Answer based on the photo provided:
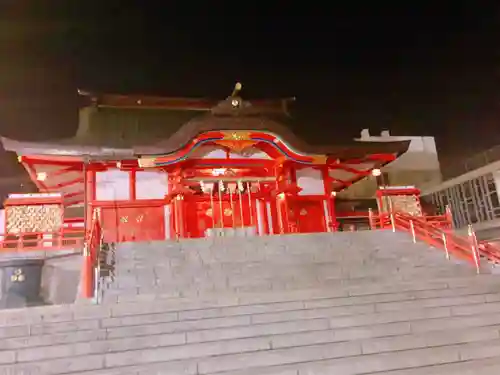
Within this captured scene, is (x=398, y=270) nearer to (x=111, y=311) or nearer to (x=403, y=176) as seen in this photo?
(x=111, y=311)

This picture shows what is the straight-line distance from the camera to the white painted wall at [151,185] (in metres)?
15.3

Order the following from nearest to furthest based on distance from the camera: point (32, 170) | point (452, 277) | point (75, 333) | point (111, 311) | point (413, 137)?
point (75, 333) → point (111, 311) → point (452, 277) → point (32, 170) → point (413, 137)

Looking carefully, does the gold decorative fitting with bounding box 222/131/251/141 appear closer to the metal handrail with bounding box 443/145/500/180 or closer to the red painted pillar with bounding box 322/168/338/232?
the red painted pillar with bounding box 322/168/338/232

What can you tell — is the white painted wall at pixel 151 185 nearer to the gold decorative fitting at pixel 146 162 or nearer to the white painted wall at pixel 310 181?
the gold decorative fitting at pixel 146 162

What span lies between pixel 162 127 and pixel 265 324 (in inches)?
479

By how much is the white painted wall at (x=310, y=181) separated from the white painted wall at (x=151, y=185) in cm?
493

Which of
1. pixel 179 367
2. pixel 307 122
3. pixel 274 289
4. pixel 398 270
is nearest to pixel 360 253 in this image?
pixel 398 270

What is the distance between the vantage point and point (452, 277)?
948 centimetres

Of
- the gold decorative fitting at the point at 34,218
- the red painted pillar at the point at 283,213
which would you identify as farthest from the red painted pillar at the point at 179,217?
the gold decorative fitting at the point at 34,218

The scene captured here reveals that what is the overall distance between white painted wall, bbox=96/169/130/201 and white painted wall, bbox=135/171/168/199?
37cm

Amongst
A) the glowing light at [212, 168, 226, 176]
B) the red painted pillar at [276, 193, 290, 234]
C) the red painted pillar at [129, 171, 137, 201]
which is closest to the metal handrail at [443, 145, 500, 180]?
the red painted pillar at [276, 193, 290, 234]

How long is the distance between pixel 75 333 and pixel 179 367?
176cm

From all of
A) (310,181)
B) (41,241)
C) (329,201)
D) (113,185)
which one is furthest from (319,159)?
(41,241)

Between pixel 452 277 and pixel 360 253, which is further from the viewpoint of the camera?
pixel 360 253
